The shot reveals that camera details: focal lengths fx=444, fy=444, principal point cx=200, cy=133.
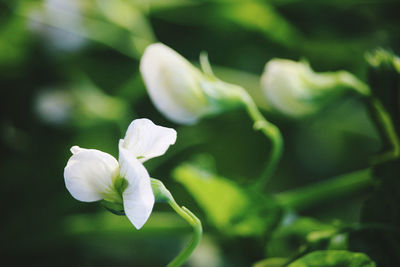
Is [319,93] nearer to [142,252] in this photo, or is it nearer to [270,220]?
[270,220]

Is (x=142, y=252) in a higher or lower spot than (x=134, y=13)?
lower

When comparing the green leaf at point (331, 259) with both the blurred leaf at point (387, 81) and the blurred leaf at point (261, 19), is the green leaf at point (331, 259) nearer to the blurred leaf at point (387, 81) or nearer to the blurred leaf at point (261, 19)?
the blurred leaf at point (387, 81)

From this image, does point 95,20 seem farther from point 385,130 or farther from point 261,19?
point 385,130

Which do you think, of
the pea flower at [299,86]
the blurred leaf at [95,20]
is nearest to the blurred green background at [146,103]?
the blurred leaf at [95,20]

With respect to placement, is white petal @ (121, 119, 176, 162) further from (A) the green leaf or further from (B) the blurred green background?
(B) the blurred green background

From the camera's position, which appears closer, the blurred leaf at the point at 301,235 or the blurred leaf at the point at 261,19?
the blurred leaf at the point at 301,235

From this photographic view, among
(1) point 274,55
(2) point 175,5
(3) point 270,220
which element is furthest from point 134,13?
(3) point 270,220

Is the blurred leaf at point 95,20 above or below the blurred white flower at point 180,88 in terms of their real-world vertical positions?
below
